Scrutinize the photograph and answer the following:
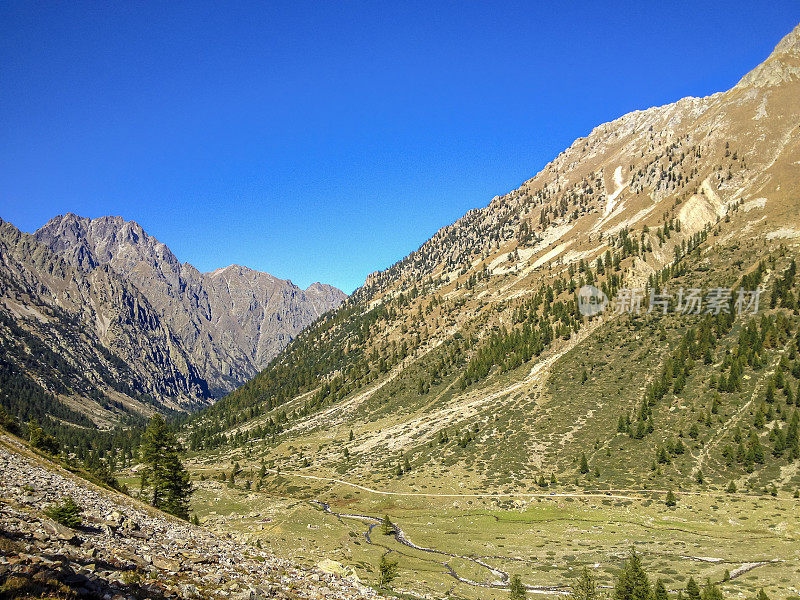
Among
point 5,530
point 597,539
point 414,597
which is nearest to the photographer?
point 5,530

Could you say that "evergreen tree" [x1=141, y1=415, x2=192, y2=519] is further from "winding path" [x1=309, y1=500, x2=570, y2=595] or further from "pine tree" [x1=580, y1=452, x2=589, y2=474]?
"pine tree" [x1=580, y1=452, x2=589, y2=474]

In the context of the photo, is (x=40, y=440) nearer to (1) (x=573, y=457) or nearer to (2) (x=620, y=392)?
(1) (x=573, y=457)

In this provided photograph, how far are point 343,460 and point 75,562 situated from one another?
125 metres

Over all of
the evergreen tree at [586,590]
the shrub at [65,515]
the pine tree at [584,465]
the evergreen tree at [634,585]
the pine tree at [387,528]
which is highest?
the shrub at [65,515]

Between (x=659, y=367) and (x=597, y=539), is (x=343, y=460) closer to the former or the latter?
(x=597, y=539)

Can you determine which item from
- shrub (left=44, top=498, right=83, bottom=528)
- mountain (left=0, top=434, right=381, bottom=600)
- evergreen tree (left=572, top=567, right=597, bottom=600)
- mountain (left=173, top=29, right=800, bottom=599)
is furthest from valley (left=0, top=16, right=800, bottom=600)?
shrub (left=44, top=498, right=83, bottom=528)

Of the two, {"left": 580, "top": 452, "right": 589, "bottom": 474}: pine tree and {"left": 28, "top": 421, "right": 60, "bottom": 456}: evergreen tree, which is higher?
{"left": 580, "top": 452, "right": 589, "bottom": 474}: pine tree

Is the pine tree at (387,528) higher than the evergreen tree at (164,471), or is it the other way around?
the evergreen tree at (164,471)

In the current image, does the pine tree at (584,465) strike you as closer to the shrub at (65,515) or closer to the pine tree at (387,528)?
the pine tree at (387,528)

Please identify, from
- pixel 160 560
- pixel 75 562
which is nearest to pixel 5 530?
pixel 75 562

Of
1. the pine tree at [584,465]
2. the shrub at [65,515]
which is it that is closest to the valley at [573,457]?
the pine tree at [584,465]

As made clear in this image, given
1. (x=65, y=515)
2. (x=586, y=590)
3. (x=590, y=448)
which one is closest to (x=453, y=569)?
(x=586, y=590)

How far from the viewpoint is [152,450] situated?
56125 millimetres

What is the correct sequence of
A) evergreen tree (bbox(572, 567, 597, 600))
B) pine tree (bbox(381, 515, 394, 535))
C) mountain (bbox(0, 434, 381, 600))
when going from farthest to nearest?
pine tree (bbox(381, 515, 394, 535))
evergreen tree (bbox(572, 567, 597, 600))
mountain (bbox(0, 434, 381, 600))
